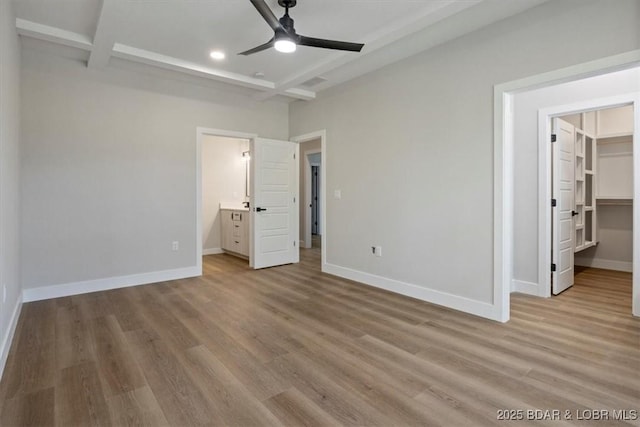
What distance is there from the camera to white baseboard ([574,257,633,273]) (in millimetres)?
5195

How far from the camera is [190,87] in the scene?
4.74 meters

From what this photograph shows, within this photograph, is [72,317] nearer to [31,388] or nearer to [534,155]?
[31,388]

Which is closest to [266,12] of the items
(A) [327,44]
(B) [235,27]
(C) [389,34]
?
(A) [327,44]

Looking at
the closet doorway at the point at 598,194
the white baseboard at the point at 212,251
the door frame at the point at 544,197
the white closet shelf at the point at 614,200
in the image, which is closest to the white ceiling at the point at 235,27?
the door frame at the point at 544,197

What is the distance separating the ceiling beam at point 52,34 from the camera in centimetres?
309

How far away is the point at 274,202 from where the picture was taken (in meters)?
5.54

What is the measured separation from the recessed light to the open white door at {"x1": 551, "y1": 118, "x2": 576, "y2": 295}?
12.8 ft

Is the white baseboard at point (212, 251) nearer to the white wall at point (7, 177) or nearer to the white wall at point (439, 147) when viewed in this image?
the white wall at point (439, 147)

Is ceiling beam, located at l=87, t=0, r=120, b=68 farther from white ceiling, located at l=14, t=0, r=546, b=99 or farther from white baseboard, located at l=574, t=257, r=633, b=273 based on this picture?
white baseboard, located at l=574, t=257, r=633, b=273

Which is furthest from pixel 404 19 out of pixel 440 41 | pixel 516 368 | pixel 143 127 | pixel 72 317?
pixel 72 317

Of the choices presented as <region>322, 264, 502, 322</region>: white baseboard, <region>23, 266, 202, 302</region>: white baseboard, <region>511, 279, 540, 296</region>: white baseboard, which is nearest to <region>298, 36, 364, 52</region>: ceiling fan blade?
<region>322, 264, 502, 322</region>: white baseboard

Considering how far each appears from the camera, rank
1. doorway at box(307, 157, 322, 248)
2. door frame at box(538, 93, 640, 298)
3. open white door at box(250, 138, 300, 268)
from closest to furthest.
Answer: door frame at box(538, 93, 640, 298) < open white door at box(250, 138, 300, 268) < doorway at box(307, 157, 322, 248)

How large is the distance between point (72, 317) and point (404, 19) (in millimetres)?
4177

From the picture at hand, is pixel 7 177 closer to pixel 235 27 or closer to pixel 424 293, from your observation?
pixel 235 27
